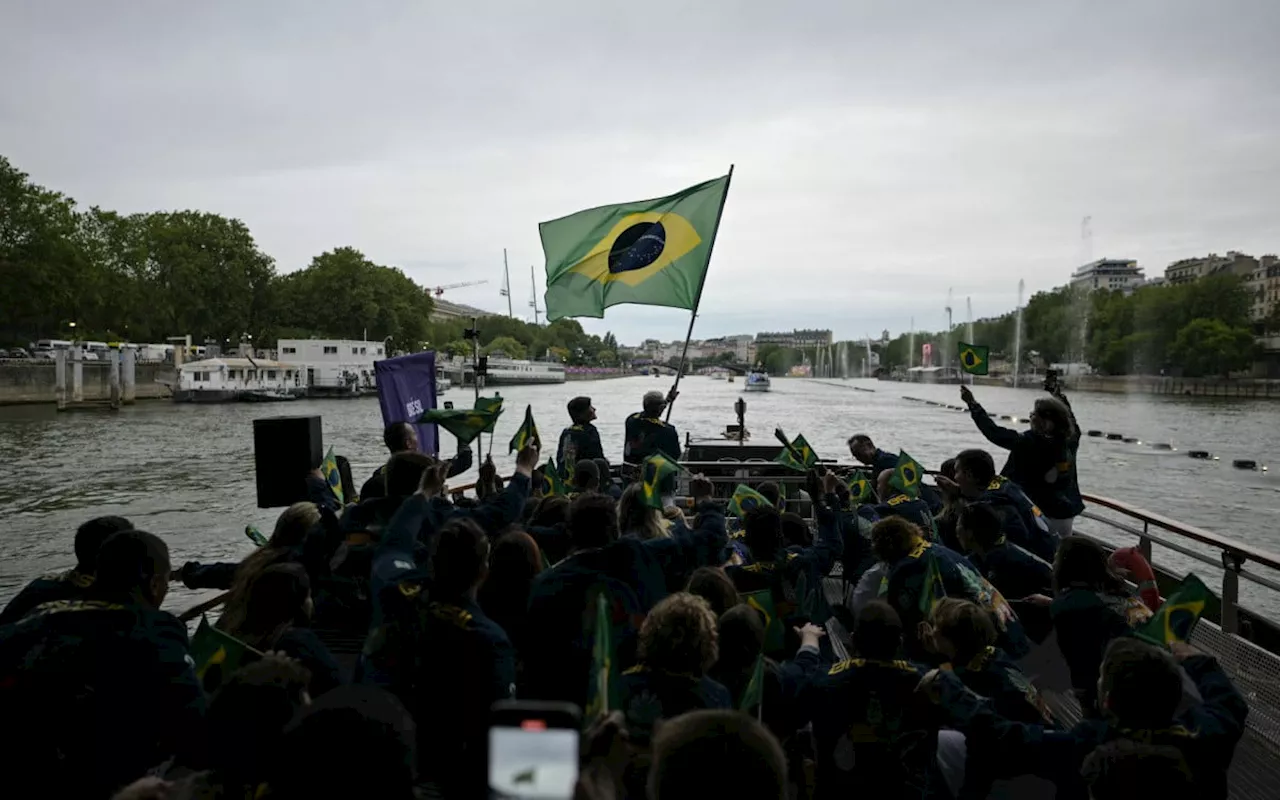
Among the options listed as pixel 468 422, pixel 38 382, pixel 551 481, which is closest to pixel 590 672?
pixel 468 422

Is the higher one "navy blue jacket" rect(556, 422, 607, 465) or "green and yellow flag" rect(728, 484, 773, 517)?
"navy blue jacket" rect(556, 422, 607, 465)

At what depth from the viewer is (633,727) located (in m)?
2.72

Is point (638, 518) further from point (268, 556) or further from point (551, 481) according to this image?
point (551, 481)

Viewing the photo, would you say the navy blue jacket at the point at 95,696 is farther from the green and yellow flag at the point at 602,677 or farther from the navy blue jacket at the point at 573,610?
the green and yellow flag at the point at 602,677

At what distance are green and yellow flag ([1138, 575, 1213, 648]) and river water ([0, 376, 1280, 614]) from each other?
8.95 m

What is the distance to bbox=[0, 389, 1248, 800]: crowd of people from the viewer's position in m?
1.96

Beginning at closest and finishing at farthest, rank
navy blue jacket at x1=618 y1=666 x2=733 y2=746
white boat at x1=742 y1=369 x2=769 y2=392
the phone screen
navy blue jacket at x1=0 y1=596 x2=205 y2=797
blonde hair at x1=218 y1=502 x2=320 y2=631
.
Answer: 1. the phone screen
2. navy blue jacket at x1=618 y1=666 x2=733 y2=746
3. navy blue jacket at x1=0 y1=596 x2=205 y2=797
4. blonde hair at x1=218 y1=502 x2=320 y2=631
5. white boat at x1=742 y1=369 x2=769 y2=392

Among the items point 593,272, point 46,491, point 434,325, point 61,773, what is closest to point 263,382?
point 46,491

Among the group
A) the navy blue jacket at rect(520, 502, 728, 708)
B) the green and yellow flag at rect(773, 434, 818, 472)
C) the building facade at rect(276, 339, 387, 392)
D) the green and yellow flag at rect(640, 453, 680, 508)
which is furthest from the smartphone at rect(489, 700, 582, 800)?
the building facade at rect(276, 339, 387, 392)

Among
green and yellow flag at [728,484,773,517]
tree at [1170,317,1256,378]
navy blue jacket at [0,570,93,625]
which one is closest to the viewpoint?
navy blue jacket at [0,570,93,625]

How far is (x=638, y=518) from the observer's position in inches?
191

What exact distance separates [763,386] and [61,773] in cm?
11433

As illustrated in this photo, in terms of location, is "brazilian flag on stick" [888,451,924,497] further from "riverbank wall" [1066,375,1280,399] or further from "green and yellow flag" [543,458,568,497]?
"riverbank wall" [1066,375,1280,399]

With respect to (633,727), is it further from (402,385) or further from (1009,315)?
(1009,315)
